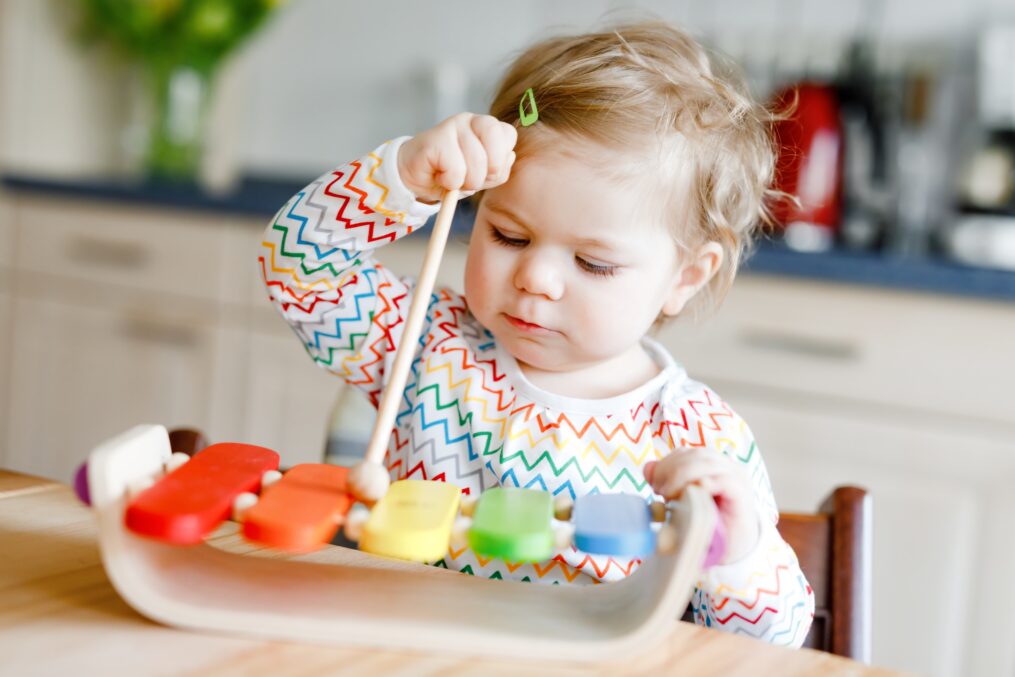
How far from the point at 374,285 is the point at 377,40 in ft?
6.21

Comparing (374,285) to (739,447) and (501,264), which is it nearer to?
(501,264)

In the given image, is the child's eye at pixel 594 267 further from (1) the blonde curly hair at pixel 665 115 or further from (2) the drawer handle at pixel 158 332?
(2) the drawer handle at pixel 158 332

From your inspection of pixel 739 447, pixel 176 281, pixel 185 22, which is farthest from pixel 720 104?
pixel 185 22

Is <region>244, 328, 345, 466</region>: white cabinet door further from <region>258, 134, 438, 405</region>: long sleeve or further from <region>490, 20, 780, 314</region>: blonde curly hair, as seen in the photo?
<region>490, 20, 780, 314</region>: blonde curly hair

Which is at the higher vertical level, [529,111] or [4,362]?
[529,111]

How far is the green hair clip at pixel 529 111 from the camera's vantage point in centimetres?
86

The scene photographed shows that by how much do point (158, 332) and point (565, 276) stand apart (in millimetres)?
1659

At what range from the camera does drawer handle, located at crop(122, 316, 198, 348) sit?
7.55ft

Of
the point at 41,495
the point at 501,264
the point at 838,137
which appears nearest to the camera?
the point at 41,495

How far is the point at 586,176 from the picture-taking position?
861 mm

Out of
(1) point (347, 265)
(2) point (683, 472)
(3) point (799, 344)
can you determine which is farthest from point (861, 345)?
(2) point (683, 472)

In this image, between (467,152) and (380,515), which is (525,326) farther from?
(380,515)

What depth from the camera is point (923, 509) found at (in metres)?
1.69

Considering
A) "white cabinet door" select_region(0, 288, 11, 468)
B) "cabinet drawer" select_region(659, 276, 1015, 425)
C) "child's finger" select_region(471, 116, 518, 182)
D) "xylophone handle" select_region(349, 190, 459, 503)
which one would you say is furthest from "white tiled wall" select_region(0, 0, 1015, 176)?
"xylophone handle" select_region(349, 190, 459, 503)
